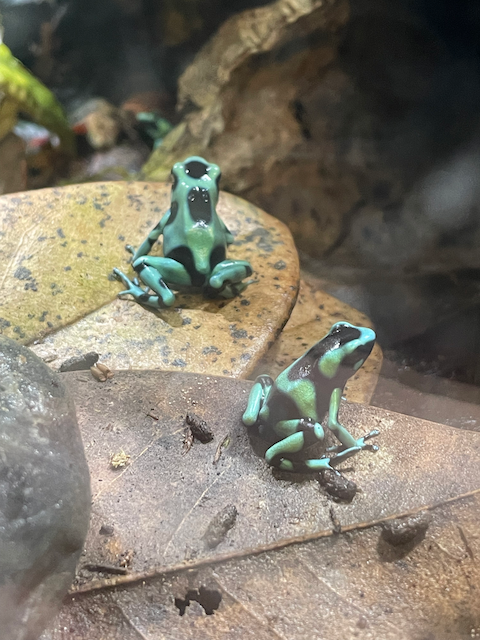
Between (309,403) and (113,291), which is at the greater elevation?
(113,291)

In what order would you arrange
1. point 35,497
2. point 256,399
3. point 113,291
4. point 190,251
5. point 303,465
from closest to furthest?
point 35,497 < point 303,465 < point 256,399 < point 113,291 < point 190,251

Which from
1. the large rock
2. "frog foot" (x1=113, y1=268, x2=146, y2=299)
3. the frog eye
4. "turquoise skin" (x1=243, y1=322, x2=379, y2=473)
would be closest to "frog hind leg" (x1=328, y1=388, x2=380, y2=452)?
"turquoise skin" (x1=243, y1=322, x2=379, y2=473)

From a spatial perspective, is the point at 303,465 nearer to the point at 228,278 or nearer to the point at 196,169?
the point at 228,278

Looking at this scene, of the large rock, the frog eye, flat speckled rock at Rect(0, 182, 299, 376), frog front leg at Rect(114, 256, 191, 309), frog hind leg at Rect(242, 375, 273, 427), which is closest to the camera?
the large rock

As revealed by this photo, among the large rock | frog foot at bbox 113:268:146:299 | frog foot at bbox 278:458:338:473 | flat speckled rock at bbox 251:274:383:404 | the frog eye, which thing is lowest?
flat speckled rock at bbox 251:274:383:404

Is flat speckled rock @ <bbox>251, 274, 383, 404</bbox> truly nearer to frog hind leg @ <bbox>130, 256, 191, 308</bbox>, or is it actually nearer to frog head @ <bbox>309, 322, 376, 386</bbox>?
frog head @ <bbox>309, 322, 376, 386</bbox>

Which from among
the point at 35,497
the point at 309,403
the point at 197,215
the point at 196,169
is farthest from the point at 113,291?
the point at 35,497

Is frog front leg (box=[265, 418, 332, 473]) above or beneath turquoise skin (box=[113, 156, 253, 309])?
beneath
